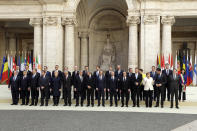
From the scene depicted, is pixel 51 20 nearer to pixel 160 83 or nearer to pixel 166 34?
pixel 166 34

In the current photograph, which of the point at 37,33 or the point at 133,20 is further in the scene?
the point at 37,33

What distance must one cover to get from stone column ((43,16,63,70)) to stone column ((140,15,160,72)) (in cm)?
537

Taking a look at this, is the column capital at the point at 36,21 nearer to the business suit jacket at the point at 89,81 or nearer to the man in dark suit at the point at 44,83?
the man in dark suit at the point at 44,83

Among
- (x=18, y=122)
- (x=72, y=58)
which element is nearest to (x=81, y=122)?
(x=18, y=122)

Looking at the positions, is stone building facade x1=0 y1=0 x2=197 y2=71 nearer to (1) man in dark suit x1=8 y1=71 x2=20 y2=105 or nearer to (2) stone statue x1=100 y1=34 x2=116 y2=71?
(2) stone statue x1=100 y1=34 x2=116 y2=71

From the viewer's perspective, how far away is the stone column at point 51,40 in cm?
1631

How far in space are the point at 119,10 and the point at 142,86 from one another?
9.64m

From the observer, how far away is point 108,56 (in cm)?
2045

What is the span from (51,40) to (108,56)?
5.63 metres

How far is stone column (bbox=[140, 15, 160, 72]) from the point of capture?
1582 centimetres

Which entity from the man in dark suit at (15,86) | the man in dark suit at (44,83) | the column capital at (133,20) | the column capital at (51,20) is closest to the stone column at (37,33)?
the column capital at (51,20)

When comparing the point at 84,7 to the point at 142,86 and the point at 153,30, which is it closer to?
the point at 153,30

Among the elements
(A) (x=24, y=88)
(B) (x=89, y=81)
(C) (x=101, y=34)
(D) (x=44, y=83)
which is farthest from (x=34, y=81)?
(C) (x=101, y=34)

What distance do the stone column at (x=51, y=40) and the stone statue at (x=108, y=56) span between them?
4891 mm
